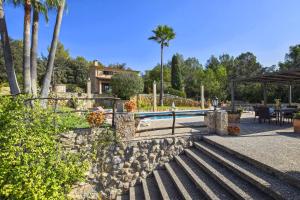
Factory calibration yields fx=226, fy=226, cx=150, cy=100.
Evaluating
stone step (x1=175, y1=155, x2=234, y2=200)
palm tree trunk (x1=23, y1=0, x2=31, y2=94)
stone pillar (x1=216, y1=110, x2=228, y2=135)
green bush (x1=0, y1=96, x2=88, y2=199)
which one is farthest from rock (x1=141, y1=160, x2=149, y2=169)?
palm tree trunk (x1=23, y1=0, x2=31, y2=94)

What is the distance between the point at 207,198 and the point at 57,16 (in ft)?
27.2

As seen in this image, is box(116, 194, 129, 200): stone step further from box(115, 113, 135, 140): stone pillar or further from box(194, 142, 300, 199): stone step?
box(194, 142, 300, 199): stone step

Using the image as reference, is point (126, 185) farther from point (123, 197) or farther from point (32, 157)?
point (32, 157)

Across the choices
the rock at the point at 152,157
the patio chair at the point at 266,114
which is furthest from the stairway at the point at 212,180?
the patio chair at the point at 266,114

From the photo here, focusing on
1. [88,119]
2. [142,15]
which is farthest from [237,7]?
[88,119]

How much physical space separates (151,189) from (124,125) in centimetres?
206

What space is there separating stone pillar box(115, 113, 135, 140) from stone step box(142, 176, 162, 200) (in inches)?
55.8

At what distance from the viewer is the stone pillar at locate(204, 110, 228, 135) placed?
766cm

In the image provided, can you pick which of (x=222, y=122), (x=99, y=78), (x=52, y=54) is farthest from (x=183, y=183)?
(x=99, y=78)

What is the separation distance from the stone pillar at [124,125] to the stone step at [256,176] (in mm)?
2417

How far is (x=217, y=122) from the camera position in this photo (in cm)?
782

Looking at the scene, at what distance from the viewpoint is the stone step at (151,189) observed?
5743 mm

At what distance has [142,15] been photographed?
45.9ft

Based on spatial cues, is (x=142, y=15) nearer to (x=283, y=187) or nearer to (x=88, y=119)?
(x=88, y=119)
